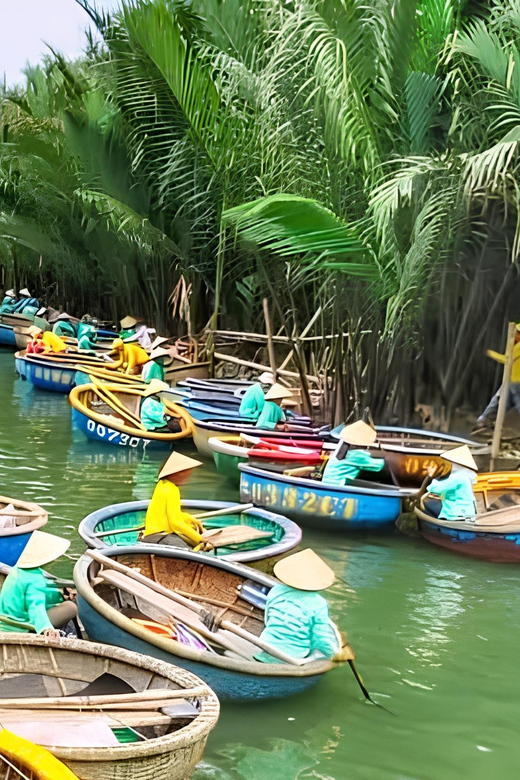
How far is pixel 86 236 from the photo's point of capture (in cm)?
2438

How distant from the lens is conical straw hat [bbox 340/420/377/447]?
1023 cm

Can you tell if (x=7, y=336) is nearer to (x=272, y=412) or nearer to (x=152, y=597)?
(x=272, y=412)

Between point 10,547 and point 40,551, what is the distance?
1.84m

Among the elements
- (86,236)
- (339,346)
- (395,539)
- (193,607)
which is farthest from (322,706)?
(86,236)

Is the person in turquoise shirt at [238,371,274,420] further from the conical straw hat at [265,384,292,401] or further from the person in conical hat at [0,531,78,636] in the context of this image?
the person in conical hat at [0,531,78,636]

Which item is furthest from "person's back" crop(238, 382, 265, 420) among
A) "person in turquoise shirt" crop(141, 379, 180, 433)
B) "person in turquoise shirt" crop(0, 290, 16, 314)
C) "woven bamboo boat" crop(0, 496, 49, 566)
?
"person in turquoise shirt" crop(0, 290, 16, 314)

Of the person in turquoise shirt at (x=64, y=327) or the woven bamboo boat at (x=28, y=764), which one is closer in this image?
the woven bamboo boat at (x=28, y=764)

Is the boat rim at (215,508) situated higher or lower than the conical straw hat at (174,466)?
lower

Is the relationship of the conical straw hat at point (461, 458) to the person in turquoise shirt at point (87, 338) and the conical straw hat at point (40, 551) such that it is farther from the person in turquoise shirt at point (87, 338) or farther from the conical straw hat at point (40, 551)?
the person in turquoise shirt at point (87, 338)

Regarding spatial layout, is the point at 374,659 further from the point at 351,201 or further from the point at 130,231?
the point at 130,231

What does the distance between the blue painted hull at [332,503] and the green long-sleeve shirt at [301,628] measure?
3933 mm

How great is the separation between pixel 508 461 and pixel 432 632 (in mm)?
4182

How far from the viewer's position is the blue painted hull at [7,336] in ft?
99.0

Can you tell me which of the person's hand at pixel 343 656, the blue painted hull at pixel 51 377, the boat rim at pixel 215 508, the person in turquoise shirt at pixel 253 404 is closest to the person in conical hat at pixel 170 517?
the boat rim at pixel 215 508
